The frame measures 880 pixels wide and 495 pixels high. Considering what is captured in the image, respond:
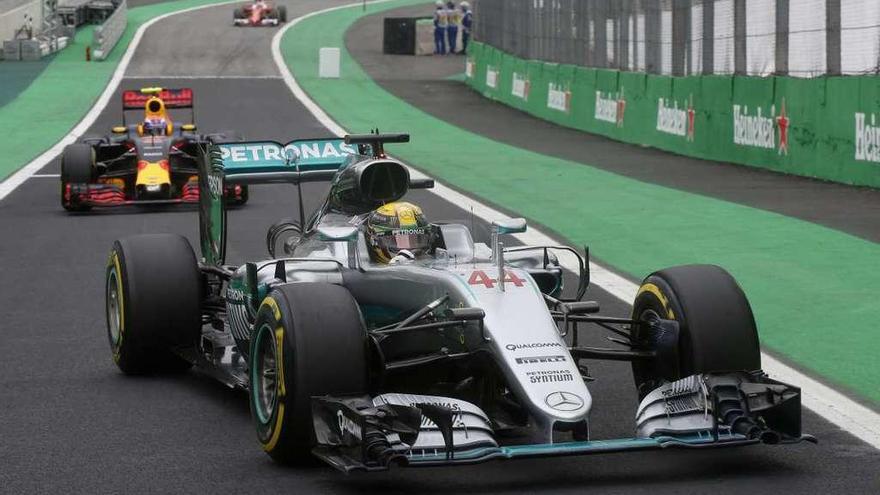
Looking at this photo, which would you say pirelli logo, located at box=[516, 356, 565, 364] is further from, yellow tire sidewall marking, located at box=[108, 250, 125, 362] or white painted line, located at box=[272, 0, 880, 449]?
yellow tire sidewall marking, located at box=[108, 250, 125, 362]

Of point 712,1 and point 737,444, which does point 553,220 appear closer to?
point 712,1

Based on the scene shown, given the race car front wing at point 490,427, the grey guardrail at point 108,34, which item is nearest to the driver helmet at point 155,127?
the race car front wing at point 490,427

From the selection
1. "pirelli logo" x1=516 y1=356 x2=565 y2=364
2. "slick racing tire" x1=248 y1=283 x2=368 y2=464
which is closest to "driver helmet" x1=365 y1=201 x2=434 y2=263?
"slick racing tire" x1=248 y1=283 x2=368 y2=464

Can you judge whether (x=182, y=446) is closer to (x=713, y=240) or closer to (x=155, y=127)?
(x=713, y=240)

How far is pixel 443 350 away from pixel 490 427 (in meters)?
0.73

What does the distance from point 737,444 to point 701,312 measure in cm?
94

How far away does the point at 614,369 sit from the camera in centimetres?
988

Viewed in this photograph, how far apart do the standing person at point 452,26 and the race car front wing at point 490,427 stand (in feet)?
161

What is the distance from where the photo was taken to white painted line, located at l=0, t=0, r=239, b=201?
24.6 m

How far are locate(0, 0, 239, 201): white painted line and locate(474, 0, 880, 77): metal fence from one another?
1001 cm

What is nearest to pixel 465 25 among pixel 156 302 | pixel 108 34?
pixel 108 34

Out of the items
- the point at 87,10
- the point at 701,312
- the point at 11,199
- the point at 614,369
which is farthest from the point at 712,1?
the point at 87,10

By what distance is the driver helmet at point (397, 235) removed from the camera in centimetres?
881

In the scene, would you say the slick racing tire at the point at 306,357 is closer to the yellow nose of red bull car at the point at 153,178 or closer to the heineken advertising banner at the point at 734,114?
the yellow nose of red bull car at the point at 153,178
